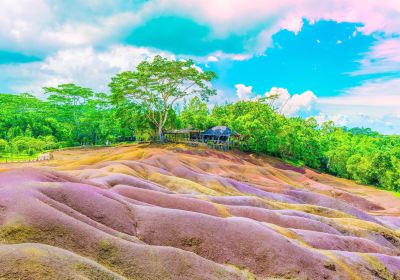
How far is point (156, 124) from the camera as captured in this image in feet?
330

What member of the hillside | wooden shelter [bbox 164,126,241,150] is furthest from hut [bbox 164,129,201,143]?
the hillside

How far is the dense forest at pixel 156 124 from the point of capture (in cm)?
9062

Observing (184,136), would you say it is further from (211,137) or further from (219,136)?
(219,136)

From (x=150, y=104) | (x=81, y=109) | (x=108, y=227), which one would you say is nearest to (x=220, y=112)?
(x=150, y=104)

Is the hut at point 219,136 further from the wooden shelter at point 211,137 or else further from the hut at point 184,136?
the hut at point 184,136

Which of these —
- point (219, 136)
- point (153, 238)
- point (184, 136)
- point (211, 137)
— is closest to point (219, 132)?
point (219, 136)

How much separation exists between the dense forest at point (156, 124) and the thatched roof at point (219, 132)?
3.12 metres

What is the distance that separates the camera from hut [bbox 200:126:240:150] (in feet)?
354

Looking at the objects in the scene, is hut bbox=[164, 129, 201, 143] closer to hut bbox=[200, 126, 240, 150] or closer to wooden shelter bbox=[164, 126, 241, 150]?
wooden shelter bbox=[164, 126, 241, 150]

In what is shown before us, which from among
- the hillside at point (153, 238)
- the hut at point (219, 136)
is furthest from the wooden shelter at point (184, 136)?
the hillside at point (153, 238)

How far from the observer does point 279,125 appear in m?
121

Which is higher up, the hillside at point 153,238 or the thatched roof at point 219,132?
the thatched roof at point 219,132

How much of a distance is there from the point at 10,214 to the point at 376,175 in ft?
345

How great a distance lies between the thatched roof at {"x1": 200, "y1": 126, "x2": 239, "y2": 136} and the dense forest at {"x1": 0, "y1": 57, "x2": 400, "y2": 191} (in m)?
3.12
